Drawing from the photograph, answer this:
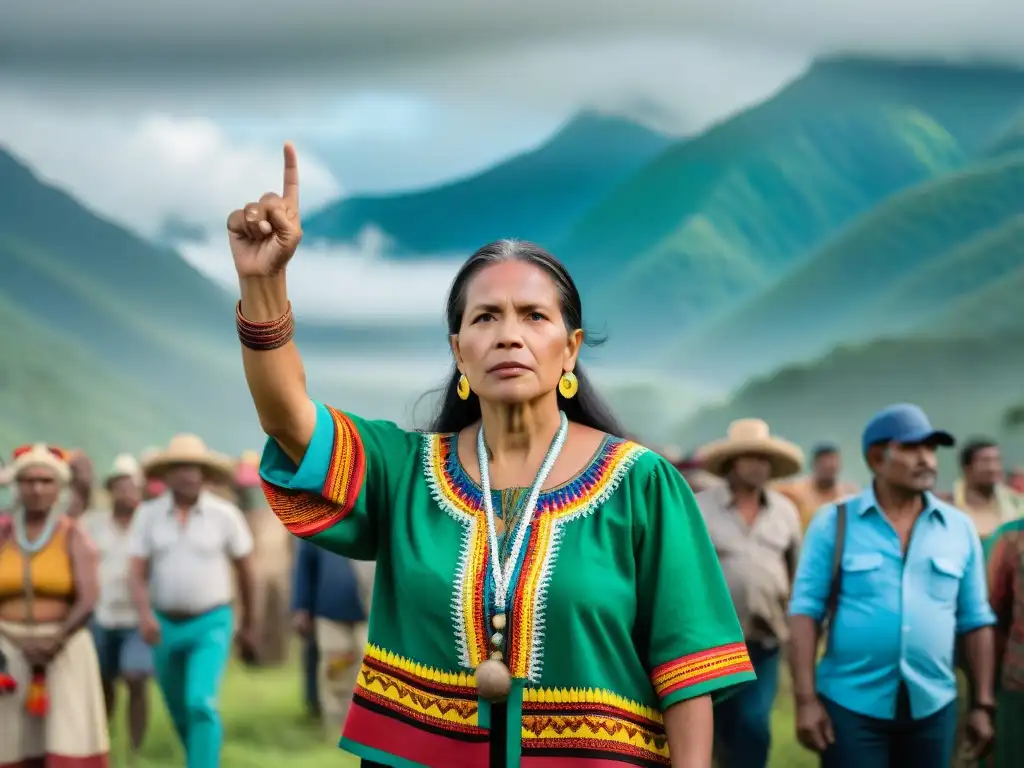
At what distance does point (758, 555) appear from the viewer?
6977 millimetres

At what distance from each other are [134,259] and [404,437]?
23496 millimetres

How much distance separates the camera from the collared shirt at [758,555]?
6848 millimetres

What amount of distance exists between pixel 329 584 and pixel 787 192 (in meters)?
21.8

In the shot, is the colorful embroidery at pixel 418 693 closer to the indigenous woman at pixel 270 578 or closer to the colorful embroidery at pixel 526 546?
the colorful embroidery at pixel 526 546

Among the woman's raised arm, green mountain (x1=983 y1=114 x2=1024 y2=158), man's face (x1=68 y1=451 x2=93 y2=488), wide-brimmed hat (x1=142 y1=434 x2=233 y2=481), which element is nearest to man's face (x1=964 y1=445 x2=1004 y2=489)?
wide-brimmed hat (x1=142 y1=434 x2=233 y2=481)

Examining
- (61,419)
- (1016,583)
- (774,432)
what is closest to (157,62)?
(61,419)

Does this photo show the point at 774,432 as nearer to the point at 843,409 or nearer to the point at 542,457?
the point at 843,409

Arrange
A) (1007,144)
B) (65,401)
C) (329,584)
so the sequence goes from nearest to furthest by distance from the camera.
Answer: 1. (329,584)
2. (65,401)
3. (1007,144)

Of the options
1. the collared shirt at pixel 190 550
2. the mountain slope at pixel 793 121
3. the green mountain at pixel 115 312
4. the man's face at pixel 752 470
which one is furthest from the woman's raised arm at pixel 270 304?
the mountain slope at pixel 793 121

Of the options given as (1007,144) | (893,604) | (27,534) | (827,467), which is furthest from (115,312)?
(893,604)

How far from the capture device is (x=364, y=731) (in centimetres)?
302

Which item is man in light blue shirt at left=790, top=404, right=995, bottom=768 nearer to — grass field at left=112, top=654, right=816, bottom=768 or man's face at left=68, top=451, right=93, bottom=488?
grass field at left=112, top=654, right=816, bottom=768

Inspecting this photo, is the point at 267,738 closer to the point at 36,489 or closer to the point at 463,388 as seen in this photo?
the point at 36,489

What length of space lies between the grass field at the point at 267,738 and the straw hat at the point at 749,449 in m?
1.75
